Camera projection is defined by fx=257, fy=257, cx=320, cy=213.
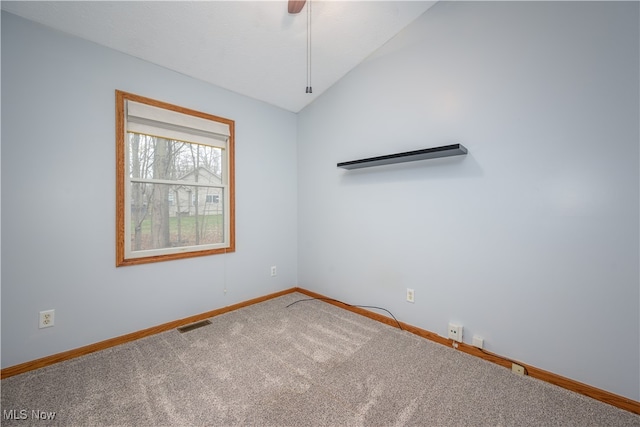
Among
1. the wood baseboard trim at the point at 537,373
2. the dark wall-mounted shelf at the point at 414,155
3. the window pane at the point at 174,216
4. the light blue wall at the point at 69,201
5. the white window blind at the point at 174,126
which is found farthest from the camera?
the window pane at the point at 174,216

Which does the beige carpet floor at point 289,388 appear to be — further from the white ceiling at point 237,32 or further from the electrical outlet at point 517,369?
the white ceiling at point 237,32

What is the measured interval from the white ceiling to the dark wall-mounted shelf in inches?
45.1

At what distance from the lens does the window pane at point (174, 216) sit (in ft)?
7.68

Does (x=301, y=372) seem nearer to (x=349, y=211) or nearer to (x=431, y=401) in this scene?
(x=431, y=401)

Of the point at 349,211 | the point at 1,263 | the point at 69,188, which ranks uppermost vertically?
the point at 69,188

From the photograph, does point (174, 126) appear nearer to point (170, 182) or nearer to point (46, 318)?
point (170, 182)

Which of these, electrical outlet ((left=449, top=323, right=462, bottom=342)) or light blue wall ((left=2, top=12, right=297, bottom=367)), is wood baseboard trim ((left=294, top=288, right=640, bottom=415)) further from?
light blue wall ((left=2, top=12, right=297, bottom=367))

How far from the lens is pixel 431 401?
1549mm

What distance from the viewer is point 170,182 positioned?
249 centimetres

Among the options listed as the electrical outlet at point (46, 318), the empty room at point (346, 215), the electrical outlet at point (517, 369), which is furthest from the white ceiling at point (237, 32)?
the electrical outlet at point (517, 369)

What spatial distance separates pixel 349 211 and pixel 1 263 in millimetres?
2752

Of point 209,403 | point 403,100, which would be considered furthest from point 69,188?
point 403,100
